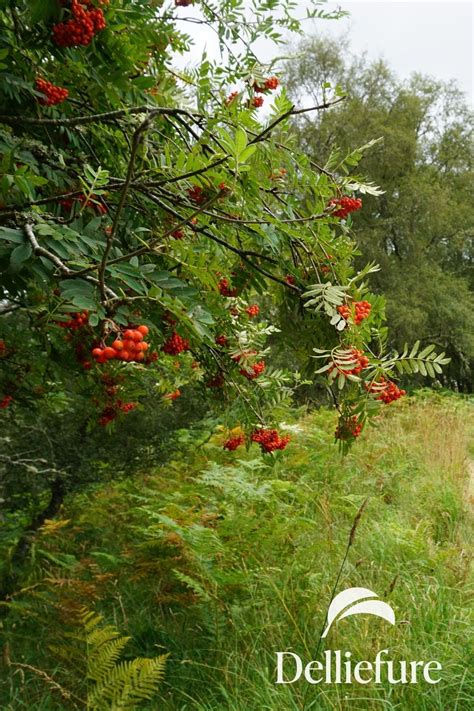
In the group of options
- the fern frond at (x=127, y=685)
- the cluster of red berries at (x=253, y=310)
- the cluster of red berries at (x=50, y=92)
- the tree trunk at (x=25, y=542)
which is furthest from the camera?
the tree trunk at (x=25, y=542)

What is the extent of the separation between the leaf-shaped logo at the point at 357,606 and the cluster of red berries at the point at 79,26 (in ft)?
6.79

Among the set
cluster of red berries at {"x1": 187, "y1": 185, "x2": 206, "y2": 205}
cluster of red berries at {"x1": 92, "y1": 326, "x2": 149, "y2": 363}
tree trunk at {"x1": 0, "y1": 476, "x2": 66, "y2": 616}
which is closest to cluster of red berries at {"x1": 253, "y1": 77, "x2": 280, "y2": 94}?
cluster of red berries at {"x1": 187, "y1": 185, "x2": 206, "y2": 205}

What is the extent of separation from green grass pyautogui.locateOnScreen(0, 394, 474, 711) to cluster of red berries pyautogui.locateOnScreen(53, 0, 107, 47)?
48.8 inches

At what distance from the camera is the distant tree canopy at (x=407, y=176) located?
42.5ft

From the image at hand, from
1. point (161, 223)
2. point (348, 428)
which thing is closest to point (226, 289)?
point (161, 223)

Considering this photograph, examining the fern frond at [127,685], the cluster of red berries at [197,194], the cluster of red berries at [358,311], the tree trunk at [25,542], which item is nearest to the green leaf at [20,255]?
the cluster of red berries at [197,194]

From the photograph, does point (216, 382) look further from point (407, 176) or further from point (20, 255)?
point (407, 176)

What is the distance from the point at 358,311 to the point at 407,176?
13.4 metres

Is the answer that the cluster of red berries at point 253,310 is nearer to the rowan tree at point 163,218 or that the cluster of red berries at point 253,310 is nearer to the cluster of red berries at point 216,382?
the rowan tree at point 163,218

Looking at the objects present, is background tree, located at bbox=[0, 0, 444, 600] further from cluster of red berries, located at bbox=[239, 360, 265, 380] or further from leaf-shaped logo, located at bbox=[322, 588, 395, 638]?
leaf-shaped logo, located at bbox=[322, 588, 395, 638]

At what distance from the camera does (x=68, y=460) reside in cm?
351

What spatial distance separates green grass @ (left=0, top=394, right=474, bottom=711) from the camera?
212cm

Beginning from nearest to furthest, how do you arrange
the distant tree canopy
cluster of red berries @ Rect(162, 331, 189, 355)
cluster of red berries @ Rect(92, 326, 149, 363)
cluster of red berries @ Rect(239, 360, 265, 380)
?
cluster of red berries @ Rect(92, 326, 149, 363) → cluster of red berries @ Rect(162, 331, 189, 355) → cluster of red berries @ Rect(239, 360, 265, 380) → the distant tree canopy

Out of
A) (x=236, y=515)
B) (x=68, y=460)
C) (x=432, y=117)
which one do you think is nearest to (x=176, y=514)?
(x=236, y=515)
